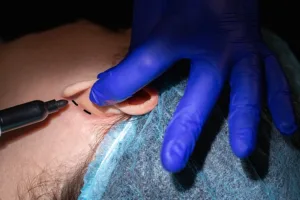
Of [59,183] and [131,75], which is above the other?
[131,75]

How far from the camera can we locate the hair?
0.71 m

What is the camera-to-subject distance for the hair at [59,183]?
2.32 feet

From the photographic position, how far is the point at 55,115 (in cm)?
76

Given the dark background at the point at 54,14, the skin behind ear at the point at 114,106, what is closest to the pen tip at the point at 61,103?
the skin behind ear at the point at 114,106

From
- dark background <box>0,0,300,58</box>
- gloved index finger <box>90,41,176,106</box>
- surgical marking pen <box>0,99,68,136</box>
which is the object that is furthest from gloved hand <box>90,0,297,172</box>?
dark background <box>0,0,300,58</box>

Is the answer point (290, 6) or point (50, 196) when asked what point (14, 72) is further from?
point (290, 6)

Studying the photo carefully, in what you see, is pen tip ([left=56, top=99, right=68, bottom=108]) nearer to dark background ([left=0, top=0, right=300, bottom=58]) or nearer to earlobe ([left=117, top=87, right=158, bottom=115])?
earlobe ([left=117, top=87, right=158, bottom=115])

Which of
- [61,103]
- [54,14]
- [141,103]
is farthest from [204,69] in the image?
[54,14]

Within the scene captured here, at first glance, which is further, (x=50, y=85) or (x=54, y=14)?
(x=54, y=14)

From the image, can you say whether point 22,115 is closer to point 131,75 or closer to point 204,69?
point 131,75

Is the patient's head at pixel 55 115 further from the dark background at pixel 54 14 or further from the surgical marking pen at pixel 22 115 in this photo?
the dark background at pixel 54 14

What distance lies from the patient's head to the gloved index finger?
39 mm

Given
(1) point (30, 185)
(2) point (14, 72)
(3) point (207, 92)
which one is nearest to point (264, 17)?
(3) point (207, 92)

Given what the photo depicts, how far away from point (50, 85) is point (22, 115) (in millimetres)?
107
